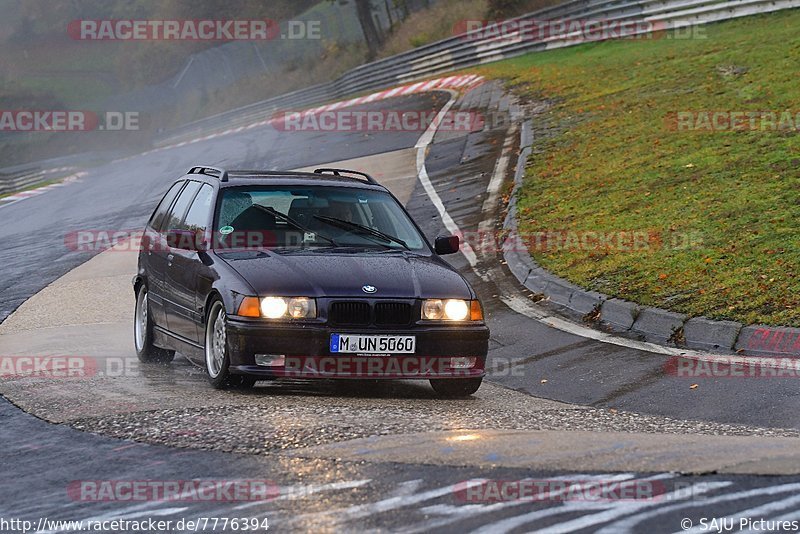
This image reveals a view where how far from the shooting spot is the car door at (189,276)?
9.79m

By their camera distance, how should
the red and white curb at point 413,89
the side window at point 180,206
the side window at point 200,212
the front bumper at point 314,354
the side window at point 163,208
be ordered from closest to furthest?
the front bumper at point 314,354 → the side window at point 200,212 → the side window at point 180,206 → the side window at point 163,208 → the red and white curb at point 413,89

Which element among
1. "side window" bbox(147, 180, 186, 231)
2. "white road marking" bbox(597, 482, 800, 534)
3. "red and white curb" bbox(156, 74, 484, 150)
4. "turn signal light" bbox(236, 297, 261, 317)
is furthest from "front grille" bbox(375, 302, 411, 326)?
"red and white curb" bbox(156, 74, 484, 150)

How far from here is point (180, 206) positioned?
36.9 feet

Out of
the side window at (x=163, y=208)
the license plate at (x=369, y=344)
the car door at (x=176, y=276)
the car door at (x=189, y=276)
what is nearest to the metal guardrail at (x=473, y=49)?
the side window at (x=163, y=208)

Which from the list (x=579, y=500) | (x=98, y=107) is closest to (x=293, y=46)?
(x=98, y=107)

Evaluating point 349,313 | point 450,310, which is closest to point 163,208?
point 349,313

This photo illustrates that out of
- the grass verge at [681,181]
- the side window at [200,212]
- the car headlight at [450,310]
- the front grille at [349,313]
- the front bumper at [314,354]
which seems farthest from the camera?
the grass verge at [681,181]

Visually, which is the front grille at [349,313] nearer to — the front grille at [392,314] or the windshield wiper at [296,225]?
the front grille at [392,314]

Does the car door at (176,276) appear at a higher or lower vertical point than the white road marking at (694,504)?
higher

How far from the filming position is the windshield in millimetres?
9883

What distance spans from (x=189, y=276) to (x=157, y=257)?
3.94 ft

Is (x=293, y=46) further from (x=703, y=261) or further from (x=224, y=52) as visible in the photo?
(x=703, y=261)

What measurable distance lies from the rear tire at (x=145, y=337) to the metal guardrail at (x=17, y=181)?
2972 centimetres

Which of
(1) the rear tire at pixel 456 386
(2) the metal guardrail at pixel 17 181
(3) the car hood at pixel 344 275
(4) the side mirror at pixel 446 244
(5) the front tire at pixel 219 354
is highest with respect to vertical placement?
(2) the metal guardrail at pixel 17 181
